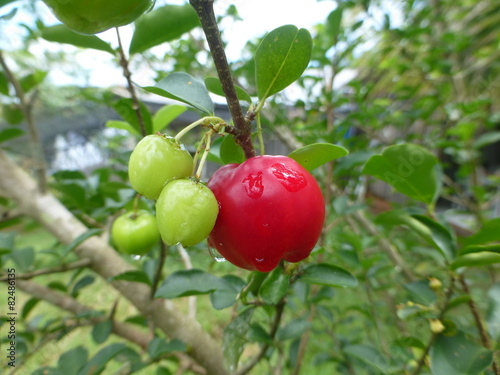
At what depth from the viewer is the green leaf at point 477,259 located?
1.44 ft

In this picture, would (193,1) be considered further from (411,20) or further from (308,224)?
(411,20)

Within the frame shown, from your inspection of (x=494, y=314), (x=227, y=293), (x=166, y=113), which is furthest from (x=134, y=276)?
(x=494, y=314)

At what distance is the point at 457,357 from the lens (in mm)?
495

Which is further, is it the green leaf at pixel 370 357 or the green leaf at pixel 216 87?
the green leaf at pixel 370 357

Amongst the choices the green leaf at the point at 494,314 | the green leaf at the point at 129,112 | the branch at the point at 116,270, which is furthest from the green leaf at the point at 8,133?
the green leaf at the point at 494,314

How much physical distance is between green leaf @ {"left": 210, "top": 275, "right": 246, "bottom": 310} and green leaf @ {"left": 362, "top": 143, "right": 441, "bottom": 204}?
29 centimetres

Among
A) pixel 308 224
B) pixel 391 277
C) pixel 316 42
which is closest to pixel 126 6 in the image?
pixel 308 224

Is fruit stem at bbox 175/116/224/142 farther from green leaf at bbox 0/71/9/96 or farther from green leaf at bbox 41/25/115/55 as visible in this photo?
green leaf at bbox 0/71/9/96

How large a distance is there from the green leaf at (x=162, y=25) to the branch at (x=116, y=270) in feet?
1.65

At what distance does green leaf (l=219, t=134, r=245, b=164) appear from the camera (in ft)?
1.46

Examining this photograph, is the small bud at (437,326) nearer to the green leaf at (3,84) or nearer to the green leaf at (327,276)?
the green leaf at (327,276)

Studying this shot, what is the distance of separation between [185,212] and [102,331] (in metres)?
0.67

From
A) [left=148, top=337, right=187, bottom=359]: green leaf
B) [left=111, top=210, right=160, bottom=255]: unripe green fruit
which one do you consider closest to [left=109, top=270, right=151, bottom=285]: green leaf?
[left=111, top=210, right=160, bottom=255]: unripe green fruit

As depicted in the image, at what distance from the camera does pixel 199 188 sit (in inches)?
13.2
